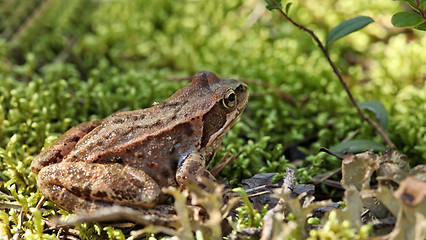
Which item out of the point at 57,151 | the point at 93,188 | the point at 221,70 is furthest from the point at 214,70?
the point at 93,188

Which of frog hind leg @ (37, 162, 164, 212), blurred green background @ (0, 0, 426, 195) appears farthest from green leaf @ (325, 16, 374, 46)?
frog hind leg @ (37, 162, 164, 212)

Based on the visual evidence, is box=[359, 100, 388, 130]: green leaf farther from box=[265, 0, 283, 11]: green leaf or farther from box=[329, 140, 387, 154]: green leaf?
box=[265, 0, 283, 11]: green leaf

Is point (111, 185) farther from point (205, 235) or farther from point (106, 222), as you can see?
point (205, 235)

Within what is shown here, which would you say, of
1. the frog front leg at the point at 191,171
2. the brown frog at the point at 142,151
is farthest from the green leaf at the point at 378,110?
the frog front leg at the point at 191,171

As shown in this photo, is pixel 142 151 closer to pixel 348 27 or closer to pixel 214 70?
pixel 348 27

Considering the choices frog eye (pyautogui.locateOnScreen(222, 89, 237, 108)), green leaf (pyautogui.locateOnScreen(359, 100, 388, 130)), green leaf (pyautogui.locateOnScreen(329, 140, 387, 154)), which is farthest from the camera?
green leaf (pyautogui.locateOnScreen(359, 100, 388, 130))

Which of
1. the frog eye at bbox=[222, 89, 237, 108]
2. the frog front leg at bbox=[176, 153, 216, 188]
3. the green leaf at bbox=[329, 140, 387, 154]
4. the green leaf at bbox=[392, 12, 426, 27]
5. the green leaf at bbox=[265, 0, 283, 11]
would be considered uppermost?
the green leaf at bbox=[265, 0, 283, 11]
